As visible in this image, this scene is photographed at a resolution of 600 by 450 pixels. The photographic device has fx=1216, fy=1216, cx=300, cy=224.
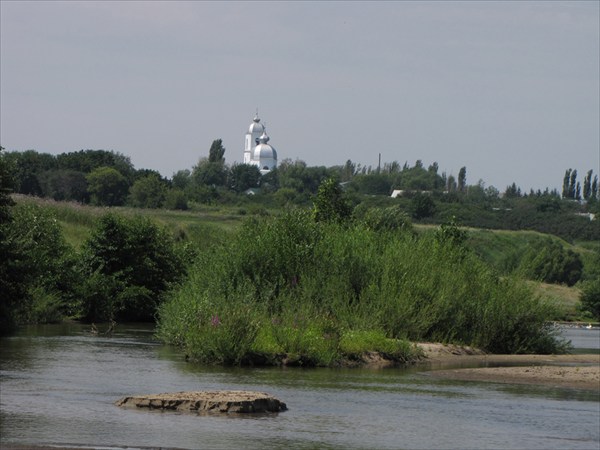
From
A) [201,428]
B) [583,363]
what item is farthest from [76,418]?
[583,363]

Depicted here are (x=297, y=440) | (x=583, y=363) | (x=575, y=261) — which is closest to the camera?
(x=297, y=440)

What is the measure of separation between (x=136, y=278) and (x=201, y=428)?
3862 centimetres

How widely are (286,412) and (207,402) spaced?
73.2 inches

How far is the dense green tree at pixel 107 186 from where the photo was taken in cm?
14000

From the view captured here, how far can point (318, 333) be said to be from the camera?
130ft

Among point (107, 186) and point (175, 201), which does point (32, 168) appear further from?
point (175, 201)

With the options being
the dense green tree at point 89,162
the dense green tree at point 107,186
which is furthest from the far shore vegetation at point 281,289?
the dense green tree at point 89,162

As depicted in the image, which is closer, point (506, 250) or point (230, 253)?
point (230, 253)

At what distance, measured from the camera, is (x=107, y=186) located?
141500 mm

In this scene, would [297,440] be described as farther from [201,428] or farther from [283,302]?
[283,302]

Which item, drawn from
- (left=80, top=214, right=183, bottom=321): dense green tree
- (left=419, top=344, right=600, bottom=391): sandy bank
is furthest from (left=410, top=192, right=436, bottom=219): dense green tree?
(left=419, top=344, right=600, bottom=391): sandy bank

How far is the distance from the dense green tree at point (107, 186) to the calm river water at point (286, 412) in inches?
3988

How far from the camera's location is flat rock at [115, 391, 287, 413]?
25062 millimetres

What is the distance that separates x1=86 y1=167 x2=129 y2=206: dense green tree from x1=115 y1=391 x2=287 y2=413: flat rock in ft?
377
